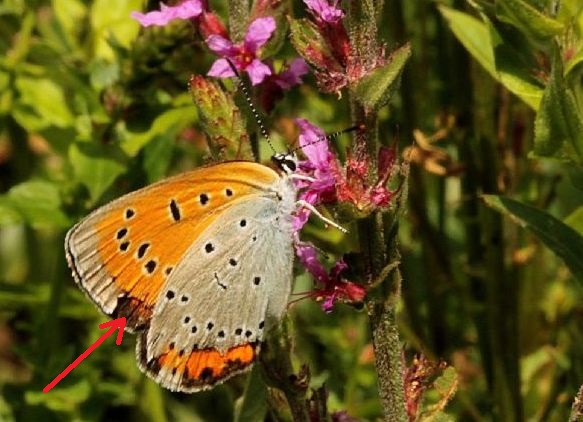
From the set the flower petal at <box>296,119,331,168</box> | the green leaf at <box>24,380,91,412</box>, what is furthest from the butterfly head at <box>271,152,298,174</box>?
the green leaf at <box>24,380,91,412</box>

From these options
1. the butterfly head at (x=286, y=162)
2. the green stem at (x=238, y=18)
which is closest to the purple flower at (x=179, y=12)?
the green stem at (x=238, y=18)

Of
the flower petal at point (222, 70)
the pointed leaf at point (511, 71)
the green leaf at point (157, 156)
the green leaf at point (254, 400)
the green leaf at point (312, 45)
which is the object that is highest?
the green leaf at point (312, 45)

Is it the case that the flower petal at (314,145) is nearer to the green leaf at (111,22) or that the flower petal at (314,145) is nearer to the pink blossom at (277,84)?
the pink blossom at (277,84)

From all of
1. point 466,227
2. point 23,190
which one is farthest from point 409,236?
point 23,190

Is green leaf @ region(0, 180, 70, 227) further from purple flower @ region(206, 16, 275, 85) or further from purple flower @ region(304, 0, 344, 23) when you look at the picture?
purple flower @ region(304, 0, 344, 23)

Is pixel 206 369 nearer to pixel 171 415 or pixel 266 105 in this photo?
pixel 266 105

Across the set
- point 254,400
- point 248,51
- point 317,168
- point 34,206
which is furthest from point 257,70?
point 34,206
